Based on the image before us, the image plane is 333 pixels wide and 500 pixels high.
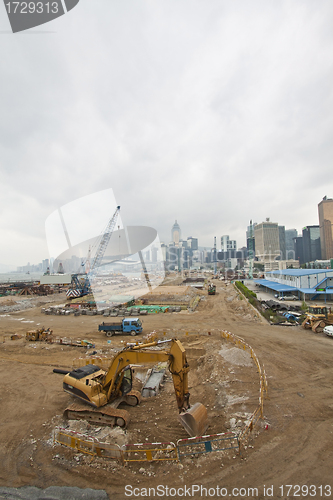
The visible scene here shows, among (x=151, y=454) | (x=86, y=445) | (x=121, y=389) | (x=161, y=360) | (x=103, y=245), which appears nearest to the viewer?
(x=151, y=454)

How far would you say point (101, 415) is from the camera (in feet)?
28.5

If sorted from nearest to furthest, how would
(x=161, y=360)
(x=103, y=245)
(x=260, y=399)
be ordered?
(x=161, y=360), (x=260, y=399), (x=103, y=245)

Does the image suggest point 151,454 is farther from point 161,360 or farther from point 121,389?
point 121,389

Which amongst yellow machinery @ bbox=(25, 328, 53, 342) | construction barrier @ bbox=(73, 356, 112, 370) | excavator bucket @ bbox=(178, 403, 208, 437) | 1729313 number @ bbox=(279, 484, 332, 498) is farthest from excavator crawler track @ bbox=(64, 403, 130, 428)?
yellow machinery @ bbox=(25, 328, 53, 342)

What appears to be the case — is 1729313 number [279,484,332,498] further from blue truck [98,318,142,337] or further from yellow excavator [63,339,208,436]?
blue truck [98,318,142,337]

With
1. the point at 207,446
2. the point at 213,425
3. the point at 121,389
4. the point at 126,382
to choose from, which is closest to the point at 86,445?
the point at 121,389

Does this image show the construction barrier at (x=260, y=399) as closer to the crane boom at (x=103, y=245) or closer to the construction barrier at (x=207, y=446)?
the construction barrier at (x=207, y=446)

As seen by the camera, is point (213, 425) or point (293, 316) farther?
point (293, 316)

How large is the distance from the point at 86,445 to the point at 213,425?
13.6ft

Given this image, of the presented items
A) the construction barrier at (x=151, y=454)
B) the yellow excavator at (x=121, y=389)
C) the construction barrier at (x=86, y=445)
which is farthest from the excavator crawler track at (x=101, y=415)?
the construction barrier at (x=151, y=454)

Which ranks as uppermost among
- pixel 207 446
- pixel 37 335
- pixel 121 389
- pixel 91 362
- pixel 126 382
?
pixel 126 382

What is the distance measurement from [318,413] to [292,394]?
1.43 metres

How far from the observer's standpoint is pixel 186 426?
7.77 m

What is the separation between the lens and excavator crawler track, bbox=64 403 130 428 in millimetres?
8500
